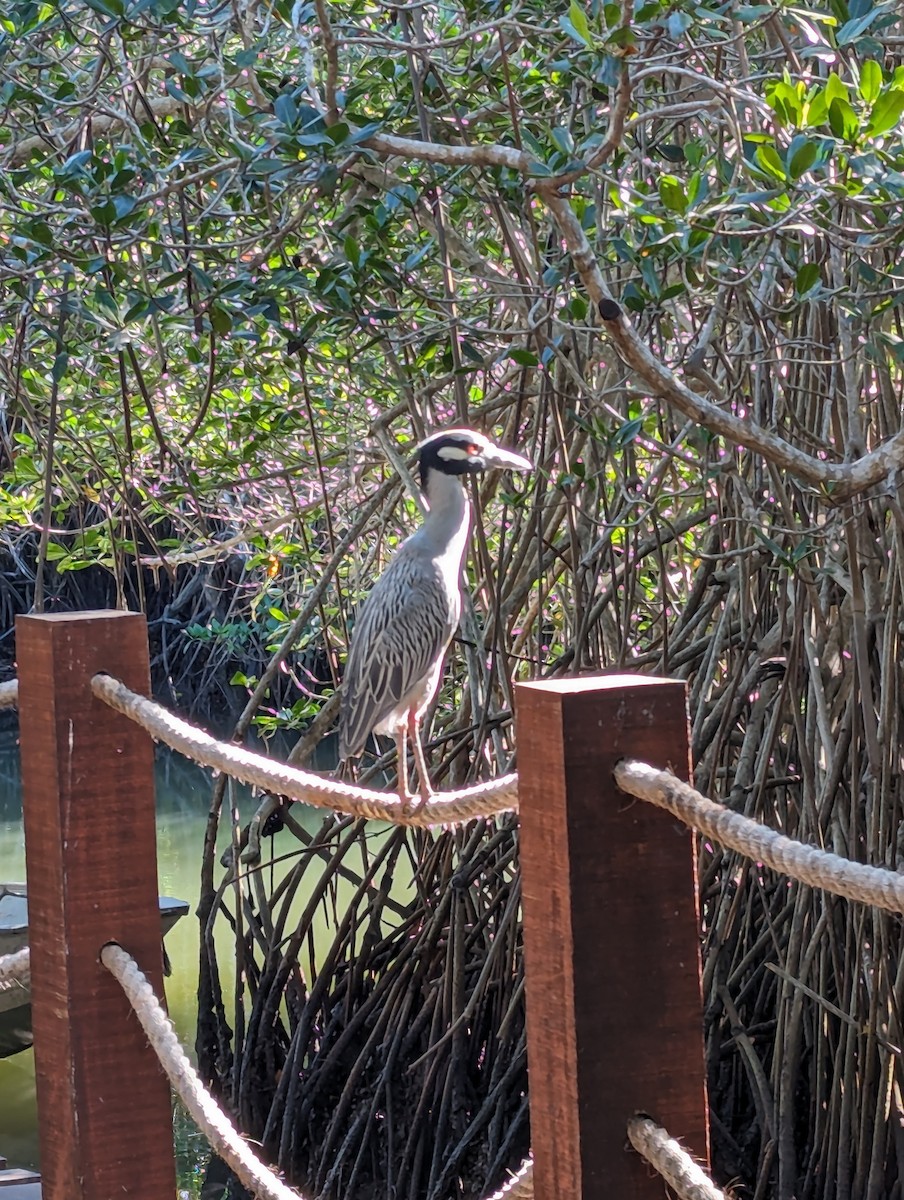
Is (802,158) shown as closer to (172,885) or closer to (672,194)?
(672,194)

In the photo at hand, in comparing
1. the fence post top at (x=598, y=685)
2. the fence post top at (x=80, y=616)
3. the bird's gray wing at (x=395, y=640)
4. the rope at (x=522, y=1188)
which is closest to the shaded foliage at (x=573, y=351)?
the bird's gray wing at (x=395, y=640)

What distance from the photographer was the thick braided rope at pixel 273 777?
59.1 inches

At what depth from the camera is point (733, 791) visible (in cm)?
361

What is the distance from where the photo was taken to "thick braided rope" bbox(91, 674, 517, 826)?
1502mm

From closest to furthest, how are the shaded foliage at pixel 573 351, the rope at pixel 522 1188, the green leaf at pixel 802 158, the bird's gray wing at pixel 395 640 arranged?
the rope at pixel 522 1188 < the green leaf at pixel 802 158 < the shaded foliage at pixel 573 351 < the bird's gray wing at pixel 395 640

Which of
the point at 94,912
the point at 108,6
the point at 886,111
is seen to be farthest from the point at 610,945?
the point at 108,6

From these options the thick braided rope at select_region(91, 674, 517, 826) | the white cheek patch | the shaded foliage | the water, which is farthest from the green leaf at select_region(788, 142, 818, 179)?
the water

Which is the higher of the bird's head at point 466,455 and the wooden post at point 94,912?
the bird's head at point 466,455

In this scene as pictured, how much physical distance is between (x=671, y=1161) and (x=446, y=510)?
2.06 m

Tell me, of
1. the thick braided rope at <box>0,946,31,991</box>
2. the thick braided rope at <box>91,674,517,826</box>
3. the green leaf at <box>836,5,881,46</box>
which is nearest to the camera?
the thick braided rope at <box>91,674,517,826</box>

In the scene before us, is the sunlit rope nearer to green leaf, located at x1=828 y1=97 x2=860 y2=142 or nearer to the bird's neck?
green leaf, located at x1=828 y1=97 x2=860 y2=142

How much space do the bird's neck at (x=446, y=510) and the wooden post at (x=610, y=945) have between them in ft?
6.22

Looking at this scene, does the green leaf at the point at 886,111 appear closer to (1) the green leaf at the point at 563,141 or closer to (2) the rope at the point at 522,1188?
(1) the green leaf at the point at 563,141

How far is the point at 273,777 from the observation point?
156cm
